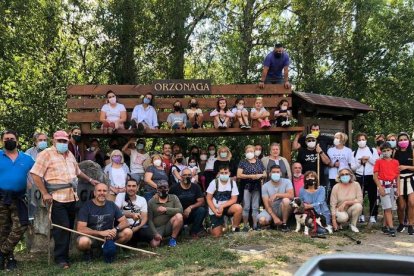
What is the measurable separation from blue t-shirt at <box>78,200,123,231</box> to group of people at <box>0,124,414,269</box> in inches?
0.6

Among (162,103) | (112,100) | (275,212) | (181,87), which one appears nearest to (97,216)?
(275,212)

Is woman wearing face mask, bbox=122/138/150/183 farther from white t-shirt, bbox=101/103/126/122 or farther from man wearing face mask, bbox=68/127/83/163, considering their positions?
man wearing face mask, bbox=68/127/83/163

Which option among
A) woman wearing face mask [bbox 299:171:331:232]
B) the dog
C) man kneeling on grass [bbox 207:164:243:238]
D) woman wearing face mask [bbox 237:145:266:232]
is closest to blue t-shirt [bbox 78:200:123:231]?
man kneeling on grass [bbox 207:164:243:238]

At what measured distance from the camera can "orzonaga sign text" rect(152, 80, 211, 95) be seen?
10758 millimetres

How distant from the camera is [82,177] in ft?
25.3

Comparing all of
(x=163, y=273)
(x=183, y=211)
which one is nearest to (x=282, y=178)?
(x=183, y=211)

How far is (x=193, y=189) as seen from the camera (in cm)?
895

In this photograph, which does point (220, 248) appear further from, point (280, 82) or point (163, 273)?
point (280, 82)

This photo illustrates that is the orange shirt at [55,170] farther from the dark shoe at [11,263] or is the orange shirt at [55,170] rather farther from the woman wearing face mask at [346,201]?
the woman wearing face mask at [346,201]

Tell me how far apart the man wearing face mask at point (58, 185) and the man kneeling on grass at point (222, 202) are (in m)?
2.71

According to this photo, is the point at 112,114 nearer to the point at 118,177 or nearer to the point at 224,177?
the point at 118,177

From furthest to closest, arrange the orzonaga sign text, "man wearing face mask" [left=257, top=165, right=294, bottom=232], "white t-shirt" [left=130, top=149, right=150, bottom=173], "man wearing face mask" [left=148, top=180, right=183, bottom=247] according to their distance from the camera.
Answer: the orzonaga sign text, "white t-shirt" [left=130, top=149, right=150, bottom=173], "man wearing face mask" [left=257, top=165, right=294, bottom=232], "man wearing face mask" [left=148, top=180, right=183, bottom=247]

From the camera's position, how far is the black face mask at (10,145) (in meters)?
7.07

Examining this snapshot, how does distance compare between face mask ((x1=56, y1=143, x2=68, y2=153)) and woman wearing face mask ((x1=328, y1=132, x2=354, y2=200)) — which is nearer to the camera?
face mask ((x1=56, y1=143, x2=68, y2=153))
